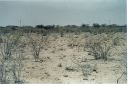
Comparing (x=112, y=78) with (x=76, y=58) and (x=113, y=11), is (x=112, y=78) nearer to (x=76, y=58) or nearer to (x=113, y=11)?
(x=113, y=11)

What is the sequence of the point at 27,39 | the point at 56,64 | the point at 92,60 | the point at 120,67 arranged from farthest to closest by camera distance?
the point at 27,39, the point at 92,60, the point at 56,64, the point at 120,67

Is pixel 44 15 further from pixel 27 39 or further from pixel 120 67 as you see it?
pixel 27 39

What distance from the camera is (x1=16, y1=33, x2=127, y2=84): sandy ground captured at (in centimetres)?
549

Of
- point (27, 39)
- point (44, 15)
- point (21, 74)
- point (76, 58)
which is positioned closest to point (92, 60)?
point (76, 58)

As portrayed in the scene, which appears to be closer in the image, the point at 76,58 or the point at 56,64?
the point at 56,64

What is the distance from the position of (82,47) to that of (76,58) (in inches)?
75.7

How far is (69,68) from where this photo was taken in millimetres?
6328

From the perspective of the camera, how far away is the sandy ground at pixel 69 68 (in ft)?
18.0

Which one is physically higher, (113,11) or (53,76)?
(113,11)

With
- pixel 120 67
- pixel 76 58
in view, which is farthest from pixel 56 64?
pixel 120 67

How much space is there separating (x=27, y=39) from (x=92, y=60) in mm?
3656

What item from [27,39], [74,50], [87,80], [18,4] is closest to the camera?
[87,80]

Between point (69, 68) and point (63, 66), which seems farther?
point (63, 66)

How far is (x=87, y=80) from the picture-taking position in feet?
17.9
